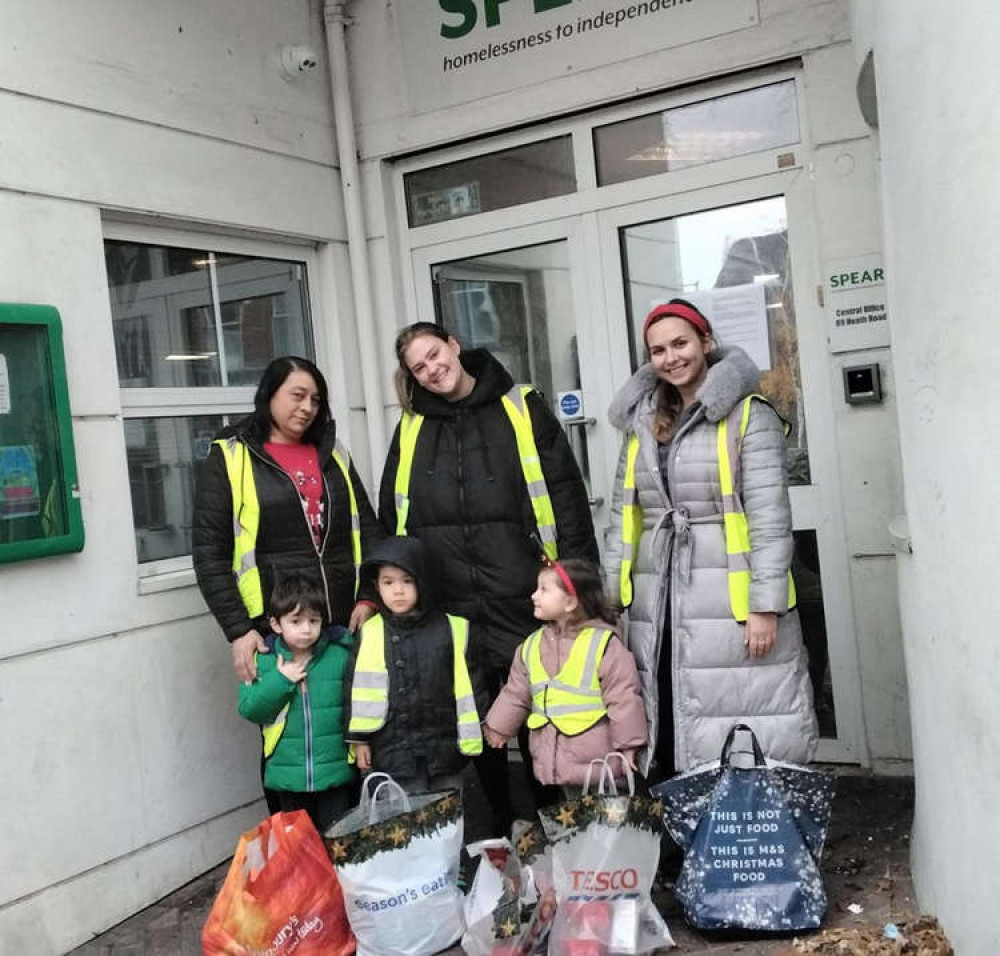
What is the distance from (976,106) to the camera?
8.38 feet

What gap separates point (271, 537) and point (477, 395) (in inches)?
33.8

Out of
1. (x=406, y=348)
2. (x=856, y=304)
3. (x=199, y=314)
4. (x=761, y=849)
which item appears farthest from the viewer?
(x=199, y=314)

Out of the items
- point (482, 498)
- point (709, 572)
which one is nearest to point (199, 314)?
point (482, 498)

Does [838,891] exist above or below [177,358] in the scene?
below

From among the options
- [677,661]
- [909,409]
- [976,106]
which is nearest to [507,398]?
[677,661]

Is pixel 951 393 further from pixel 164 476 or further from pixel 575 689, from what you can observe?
pixel 164 476

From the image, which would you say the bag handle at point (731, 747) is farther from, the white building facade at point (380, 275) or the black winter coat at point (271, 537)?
the black winter coat at point (271, 537)

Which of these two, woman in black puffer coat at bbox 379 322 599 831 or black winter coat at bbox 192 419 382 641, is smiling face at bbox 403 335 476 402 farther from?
black winter coat at bbox 192 419 382 641

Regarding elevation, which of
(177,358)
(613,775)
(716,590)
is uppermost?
(177,358)

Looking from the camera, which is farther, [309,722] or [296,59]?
[296,59]

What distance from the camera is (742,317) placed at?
4598 mm

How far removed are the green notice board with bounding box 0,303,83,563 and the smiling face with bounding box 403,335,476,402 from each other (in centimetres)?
120

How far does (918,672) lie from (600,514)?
6.47ft

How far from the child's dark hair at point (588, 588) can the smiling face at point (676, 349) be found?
651 mm
